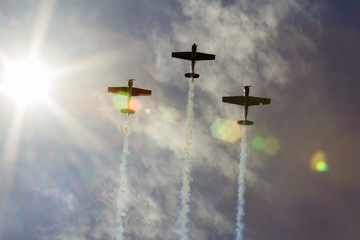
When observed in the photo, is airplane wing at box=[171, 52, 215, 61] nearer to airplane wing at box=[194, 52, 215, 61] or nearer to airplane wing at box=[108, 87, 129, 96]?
airplane wing at box=[194, 52, 215, 61]

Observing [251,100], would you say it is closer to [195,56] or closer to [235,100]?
[235,100]

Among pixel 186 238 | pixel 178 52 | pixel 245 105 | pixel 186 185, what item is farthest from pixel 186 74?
pixel 186 238

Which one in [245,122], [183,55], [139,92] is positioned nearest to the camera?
[245,122]

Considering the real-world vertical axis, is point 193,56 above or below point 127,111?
above

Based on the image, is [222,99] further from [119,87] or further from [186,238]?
[186,238]

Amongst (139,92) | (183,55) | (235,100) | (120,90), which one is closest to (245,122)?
(235,100)

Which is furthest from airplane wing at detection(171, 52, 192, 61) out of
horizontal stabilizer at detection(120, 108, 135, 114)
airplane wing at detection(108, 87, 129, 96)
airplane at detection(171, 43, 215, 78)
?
airplane wing at detection(108, 87, 129, 96)

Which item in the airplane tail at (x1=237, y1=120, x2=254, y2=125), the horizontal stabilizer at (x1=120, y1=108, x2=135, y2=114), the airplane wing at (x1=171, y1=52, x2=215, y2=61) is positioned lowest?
the airplane tail at (x1=237, y1=120, x2=254, y2=125)

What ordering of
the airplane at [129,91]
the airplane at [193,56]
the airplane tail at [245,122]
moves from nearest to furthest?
the airplane tail at [245,122]
the airplane at [193,56]
the airplane at [129,91]

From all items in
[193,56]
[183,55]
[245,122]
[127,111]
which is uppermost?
[183,55]

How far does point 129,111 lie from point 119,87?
38.8 ft

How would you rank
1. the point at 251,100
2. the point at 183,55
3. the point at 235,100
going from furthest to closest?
the point at 235,100 < the point at 251,100 < the point at 183,55

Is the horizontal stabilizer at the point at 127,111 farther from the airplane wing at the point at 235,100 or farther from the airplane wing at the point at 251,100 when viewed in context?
the airplane wing at the point at 251,100

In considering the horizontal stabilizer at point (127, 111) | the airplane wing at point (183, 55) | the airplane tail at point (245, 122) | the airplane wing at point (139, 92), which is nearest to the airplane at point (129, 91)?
the airplane wing at point (139, 92)
